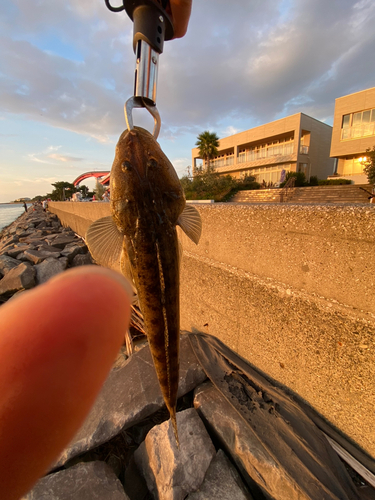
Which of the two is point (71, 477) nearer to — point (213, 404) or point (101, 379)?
point (213, 404)

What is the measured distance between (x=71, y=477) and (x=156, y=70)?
3158 mm

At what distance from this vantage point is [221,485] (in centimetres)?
175

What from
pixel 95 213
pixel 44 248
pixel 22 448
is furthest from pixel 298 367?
pixel 44 248

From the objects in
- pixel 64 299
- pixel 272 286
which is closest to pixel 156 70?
pixel 64 299

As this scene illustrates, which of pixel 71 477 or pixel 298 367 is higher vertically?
pixel 298 367

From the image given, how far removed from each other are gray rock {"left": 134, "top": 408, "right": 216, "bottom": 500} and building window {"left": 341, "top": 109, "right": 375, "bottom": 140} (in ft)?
117

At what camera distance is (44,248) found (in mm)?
9750

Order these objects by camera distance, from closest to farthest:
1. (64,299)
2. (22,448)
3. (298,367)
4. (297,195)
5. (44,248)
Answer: (22,448) → (64,299) → (298,367) → (44,248) → (297,195)

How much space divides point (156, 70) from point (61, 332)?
1.64m

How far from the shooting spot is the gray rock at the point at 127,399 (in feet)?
6.80

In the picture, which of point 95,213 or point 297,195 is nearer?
point 95,213

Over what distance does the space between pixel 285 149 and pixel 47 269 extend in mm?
39971

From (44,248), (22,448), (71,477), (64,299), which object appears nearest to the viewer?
(22,448)

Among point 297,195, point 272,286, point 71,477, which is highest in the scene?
point 297,195
